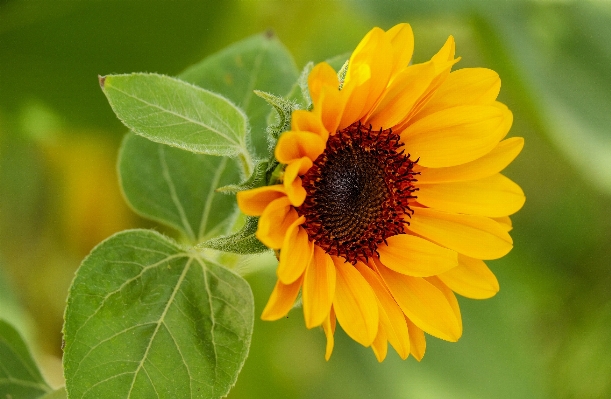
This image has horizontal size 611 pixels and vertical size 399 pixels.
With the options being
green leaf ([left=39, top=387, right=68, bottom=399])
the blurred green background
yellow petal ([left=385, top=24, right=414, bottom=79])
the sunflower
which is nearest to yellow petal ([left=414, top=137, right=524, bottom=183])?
the sunflower

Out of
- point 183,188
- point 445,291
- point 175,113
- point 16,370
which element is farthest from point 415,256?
point 16,370

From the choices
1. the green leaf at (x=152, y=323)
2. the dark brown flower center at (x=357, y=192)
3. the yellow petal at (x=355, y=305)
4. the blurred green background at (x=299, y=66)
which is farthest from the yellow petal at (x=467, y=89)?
the blurred green background at (x=299, y=66)

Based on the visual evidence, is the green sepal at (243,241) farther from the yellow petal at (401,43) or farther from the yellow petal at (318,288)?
the yellow petal at (401,43)

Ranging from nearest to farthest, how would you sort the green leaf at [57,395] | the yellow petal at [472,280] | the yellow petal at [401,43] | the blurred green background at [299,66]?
the yellow petal at [401,43] → the yellow petal at [472,280] → the green leaf at [57,395] → the blurred green background at [299,66]

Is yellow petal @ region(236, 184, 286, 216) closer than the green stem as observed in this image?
Yes

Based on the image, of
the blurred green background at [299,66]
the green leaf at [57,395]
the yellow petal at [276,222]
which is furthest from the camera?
the blurred green background at [299,66]

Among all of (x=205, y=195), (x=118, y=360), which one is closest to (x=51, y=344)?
(x=205, y=195)

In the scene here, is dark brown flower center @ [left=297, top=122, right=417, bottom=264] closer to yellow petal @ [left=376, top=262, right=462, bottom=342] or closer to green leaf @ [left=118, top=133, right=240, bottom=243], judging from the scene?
yellow petal @ [left=376, top=262, right=462, bottom=342]

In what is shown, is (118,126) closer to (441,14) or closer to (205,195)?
(205,195)
